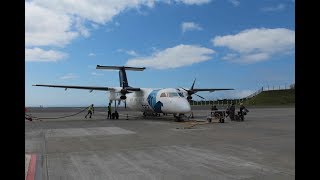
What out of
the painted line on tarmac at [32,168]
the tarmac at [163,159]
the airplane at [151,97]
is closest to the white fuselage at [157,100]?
the airplane at [151,97]

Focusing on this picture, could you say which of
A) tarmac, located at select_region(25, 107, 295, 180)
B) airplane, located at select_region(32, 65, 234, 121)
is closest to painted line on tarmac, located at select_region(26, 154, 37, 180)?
tarmac, located at select_region(25, 107, 295, 180)

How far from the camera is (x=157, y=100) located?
1041 inches

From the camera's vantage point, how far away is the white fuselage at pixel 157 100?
78.6 feet

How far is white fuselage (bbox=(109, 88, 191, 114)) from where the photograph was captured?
2396 centimetres

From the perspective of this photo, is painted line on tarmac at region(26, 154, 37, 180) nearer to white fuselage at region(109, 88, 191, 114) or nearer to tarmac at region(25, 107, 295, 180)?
tarmac at region(25, 107, 295, 180)

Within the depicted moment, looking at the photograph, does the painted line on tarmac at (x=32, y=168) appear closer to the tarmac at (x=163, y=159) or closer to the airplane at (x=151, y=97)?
the tarmac at (x=163, y=159)

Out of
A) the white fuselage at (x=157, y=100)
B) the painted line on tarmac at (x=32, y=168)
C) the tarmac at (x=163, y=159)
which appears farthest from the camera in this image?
the white fuselage at (x=157, y=100)

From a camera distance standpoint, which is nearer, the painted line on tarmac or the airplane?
the painted line on tarmac

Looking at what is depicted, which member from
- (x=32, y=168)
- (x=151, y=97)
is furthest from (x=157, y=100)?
Answer: (x=32, y=168)

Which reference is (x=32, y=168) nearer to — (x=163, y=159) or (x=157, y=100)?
(x=163, y=159)

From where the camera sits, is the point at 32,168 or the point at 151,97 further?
the point at 151,97

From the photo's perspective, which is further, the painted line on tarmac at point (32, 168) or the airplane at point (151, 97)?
the airplane at point (151, 97)

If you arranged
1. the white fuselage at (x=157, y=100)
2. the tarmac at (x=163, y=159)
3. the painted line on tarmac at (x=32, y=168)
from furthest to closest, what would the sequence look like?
the white fuselage at (x=157, y=100) < the tarmac at (x=163, y=159) < the painted line on tarmac at (x=32, y=168)

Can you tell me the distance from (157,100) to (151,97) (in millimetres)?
1459
